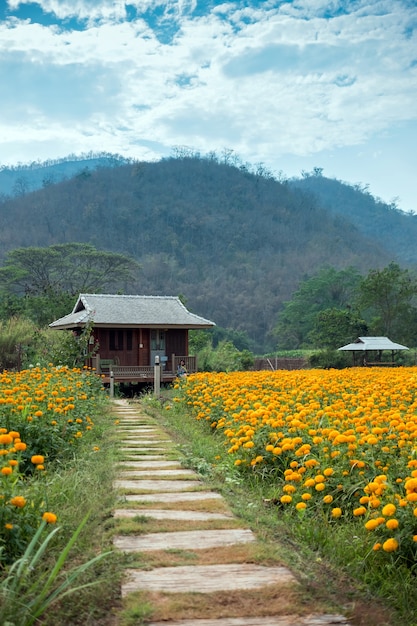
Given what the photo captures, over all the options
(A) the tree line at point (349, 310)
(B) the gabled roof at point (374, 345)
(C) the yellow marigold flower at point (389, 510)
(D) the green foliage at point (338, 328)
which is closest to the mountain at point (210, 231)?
(A) the tree line at point (349, 310)

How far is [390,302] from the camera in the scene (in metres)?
Answer: 44.5

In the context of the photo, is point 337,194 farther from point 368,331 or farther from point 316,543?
point 316,543

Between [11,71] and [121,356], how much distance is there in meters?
11.3

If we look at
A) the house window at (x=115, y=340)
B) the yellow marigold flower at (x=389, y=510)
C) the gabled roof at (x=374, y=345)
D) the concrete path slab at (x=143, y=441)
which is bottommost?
the concrete path slab at (x=143, y=441)

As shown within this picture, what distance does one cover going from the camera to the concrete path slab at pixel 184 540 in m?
3.76

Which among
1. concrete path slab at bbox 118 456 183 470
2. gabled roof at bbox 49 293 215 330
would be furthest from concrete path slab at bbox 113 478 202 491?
gabled roof at bbox 49 293 215 330

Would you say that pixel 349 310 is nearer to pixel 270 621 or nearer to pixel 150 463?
pixel 150 463

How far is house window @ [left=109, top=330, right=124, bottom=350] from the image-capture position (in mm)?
25062

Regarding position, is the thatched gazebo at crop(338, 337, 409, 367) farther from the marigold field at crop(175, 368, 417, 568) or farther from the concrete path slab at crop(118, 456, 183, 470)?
the concrete path slab at crop(118, 456, 183, 470)

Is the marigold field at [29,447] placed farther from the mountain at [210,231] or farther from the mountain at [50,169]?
the mountain at [50,169]

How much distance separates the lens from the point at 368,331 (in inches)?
1660

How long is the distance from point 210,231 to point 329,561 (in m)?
91.1

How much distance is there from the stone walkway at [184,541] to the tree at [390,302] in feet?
128

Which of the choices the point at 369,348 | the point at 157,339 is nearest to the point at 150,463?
the point at 157,339
